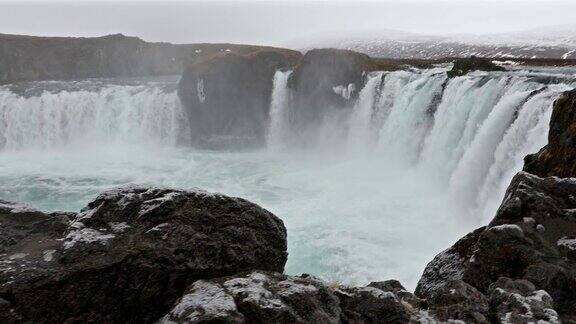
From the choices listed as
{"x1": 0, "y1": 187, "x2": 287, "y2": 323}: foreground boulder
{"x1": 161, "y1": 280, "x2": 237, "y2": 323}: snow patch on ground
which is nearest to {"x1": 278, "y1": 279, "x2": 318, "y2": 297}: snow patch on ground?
{"x1": 161, "y1": 280, "x2": 237, "y2": 323}: snow patch on ground

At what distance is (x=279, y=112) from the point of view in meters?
47.8

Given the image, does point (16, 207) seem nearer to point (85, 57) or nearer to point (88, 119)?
point (88, 119)

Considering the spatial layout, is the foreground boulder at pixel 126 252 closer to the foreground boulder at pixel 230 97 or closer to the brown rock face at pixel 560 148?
the brown rock face at pixel 560 148

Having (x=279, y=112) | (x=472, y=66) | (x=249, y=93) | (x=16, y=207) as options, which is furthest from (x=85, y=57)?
(x=16, y=207)

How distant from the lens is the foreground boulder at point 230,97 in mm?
48562

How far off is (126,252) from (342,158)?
123ft

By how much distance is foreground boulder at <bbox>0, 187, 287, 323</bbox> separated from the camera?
5.43 meters

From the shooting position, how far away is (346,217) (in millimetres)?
26000

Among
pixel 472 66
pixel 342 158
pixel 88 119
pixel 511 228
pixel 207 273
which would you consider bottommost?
pixel 342 158

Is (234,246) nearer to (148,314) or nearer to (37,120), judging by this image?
(148,314)

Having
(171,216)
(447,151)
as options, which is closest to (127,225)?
(171,216)

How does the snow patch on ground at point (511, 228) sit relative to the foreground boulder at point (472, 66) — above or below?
below

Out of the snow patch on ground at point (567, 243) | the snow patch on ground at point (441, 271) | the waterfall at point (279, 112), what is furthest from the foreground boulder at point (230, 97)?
the snow patch on ground at point (567, 243)

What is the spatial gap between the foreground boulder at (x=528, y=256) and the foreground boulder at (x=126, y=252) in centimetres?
340
